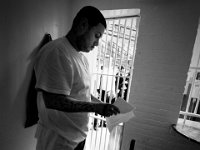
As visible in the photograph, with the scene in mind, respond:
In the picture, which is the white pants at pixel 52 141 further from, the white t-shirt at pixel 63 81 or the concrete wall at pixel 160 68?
the concrete wall at pixel 160 68

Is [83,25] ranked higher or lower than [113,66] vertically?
higher

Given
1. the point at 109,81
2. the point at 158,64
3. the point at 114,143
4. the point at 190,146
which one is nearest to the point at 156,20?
the point at 158,64

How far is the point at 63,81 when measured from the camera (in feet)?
2.39

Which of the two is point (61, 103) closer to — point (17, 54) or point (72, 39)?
point (72, 39)

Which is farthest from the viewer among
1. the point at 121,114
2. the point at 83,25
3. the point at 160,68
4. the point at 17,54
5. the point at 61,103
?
the point at 160,68

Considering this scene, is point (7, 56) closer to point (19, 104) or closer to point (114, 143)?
point (19, 104)

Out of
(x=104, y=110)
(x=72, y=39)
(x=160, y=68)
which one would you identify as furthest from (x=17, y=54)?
(x=160, y=68)

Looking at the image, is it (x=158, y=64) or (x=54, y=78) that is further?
(x=158, y=64)

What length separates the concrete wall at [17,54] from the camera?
0.95m

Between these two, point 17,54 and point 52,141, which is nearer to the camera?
point 52,141

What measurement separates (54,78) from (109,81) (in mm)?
1282

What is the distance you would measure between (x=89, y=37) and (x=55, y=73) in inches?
11.8

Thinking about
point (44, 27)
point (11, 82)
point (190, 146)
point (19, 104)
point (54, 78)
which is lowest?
point (190, 146)

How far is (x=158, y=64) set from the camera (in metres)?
1.30
